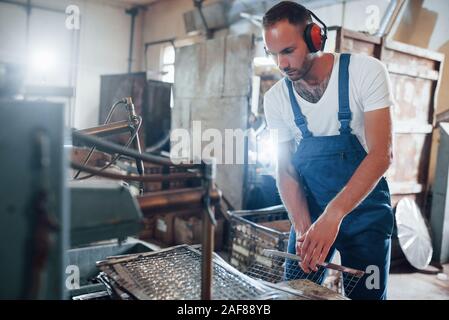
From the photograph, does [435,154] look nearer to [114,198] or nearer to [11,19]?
[114,198]

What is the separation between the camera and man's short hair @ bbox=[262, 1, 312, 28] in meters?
1.64

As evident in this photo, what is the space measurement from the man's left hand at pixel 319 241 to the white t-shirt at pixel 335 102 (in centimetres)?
48

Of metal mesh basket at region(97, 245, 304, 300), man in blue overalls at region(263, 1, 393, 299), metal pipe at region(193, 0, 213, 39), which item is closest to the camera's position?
metal mesh basket at region(97, 245, 304, 300)

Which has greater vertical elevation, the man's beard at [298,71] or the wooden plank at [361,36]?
the wooden plank at [361,36]

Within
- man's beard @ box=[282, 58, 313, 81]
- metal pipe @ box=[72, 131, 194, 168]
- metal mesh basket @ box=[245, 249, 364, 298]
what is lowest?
metal mesh basket @ box=[245, 249, 364, 298]

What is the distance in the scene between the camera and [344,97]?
1.75 m

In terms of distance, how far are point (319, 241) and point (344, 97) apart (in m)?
0.67

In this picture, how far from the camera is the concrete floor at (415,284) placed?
3.40 m

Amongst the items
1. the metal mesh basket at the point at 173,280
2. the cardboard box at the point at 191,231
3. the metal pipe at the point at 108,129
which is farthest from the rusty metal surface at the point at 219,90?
the metal mesh basket at the point at 173,280

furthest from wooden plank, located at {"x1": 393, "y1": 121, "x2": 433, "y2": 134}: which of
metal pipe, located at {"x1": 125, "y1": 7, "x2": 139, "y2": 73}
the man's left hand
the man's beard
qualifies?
metal pipe, located at {"x1": 125, "y1": 7, "x2": 139, "y2": 73}

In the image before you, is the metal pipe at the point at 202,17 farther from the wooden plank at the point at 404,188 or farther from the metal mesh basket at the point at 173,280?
the metal mesh basket at the point at 173,280

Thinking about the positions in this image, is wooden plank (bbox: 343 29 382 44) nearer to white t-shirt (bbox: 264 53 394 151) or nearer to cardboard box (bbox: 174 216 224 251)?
white t-shirt (bbox: 264 53 394 151)

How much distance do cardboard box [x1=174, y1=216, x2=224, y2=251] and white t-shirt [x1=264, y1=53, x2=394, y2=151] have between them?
8.53 feet

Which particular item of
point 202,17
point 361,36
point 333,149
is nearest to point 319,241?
point 333,149
